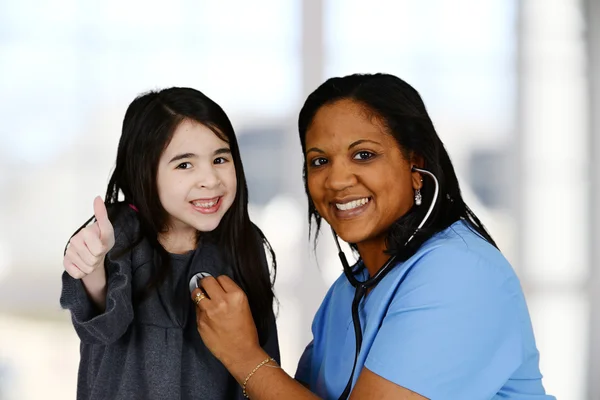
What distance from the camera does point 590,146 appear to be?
12.4ft

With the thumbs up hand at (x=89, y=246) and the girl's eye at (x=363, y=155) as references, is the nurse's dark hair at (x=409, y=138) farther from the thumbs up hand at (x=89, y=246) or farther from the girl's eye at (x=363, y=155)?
the thumbs up hand at (x=89, y=246)

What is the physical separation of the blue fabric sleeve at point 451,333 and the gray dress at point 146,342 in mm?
407

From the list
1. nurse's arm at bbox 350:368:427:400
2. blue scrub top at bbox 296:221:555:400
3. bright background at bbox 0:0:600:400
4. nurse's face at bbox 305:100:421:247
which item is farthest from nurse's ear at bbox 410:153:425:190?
bright background at bbox 0:0:600:400

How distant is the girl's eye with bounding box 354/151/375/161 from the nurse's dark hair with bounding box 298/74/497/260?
5cm

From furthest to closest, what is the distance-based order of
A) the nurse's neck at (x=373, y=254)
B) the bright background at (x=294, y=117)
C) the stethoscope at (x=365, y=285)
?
the bright background at (x=294, y=117)
the nurse's neck at (x=373, y=254)
the stethoscope at (x=365, y=285)

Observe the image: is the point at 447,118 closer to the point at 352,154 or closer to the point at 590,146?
the point at 590,146

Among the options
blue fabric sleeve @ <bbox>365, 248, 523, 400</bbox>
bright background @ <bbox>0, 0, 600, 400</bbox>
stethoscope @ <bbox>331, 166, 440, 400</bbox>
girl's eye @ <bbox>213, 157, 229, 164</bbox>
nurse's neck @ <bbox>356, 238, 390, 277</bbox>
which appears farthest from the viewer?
bright background @ <bbox>0, 0, 600, 400</bbox>

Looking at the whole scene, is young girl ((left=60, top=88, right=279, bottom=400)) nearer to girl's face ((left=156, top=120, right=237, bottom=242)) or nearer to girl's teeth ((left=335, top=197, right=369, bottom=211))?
girl's face ((left=156, top=120, right=237, bottom=242))

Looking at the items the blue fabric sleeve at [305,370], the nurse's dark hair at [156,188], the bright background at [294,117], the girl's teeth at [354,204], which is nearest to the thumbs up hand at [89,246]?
the nurse's dark hair at [156,188]

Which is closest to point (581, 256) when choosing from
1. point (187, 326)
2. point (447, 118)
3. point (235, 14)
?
point (447, 118)

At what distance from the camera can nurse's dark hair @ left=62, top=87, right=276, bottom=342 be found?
4.83 ft

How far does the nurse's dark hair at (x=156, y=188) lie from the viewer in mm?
1474

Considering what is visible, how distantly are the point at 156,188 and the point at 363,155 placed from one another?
1.46ft

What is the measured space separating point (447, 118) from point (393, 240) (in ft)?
7.91
